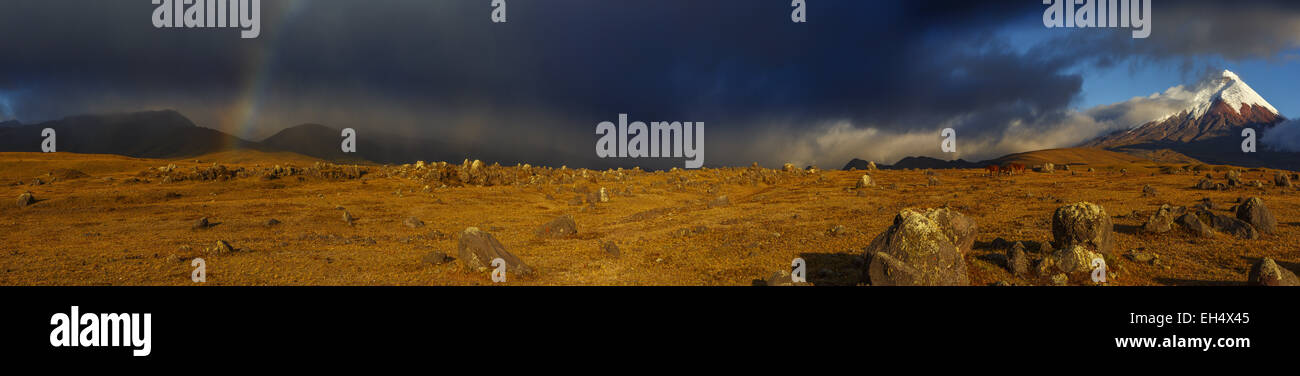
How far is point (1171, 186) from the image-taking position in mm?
30953

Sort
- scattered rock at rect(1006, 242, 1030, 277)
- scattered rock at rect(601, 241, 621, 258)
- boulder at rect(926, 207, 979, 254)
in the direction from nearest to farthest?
scattered rock at rect(1006, 242, 1030, 277) → boulder at rect(926, 207, 979, 254) → scattered rock at rect(601, 241, 621, 258)

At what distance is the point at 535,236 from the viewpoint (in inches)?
835

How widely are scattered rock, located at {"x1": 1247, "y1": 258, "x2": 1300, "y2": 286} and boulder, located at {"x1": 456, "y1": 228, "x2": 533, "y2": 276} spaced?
15.4 meters

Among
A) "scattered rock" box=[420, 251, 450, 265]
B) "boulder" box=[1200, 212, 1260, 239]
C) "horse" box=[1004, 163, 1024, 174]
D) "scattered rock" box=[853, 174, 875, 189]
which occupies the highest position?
"horse" box=[1004, 163, 1024, 174]

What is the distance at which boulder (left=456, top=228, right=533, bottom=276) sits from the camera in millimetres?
13867

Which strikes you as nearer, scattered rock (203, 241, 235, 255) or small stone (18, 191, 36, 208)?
scattered rock (203, 241, 235, 255)

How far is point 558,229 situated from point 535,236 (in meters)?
1.00

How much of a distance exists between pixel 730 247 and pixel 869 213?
10.6m

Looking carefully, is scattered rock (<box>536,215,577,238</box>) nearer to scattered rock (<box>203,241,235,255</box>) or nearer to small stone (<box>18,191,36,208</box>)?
scattered rock (<box>203,241,235,255</box>)

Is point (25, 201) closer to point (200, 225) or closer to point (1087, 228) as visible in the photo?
point (200, 225)

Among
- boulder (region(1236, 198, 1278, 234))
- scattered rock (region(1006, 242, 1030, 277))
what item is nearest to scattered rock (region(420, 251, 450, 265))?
scattered rock (region(1006, 242, 1030, 277))

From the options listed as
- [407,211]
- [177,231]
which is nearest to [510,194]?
[407,211]

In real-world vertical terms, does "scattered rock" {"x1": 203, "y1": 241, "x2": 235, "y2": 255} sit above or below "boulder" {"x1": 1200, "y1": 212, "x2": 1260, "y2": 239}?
below
